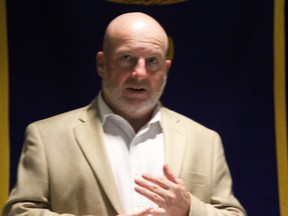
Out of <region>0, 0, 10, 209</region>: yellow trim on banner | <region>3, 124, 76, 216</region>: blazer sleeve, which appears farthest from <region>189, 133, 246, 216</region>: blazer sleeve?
<region>0, 0, 10, 209</region>: yellow trim on banner

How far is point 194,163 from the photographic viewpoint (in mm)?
2205

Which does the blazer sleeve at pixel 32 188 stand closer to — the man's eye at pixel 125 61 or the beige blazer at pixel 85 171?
the beige blazer at pixel 85 171

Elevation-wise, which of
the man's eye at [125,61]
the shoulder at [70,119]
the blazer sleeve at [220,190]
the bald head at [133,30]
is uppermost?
the bald head at [133,30]

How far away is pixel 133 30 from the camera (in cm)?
219

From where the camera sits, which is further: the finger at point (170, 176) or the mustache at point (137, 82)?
the mustache at point (137, 82)

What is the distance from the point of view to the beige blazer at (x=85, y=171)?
2084 mm

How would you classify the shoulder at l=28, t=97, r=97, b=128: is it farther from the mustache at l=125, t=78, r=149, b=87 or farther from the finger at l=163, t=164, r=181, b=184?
the finger at l=163, t=164, r=181, b=184

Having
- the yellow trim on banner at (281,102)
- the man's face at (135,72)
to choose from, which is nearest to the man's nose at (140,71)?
the man's face at (135,72)

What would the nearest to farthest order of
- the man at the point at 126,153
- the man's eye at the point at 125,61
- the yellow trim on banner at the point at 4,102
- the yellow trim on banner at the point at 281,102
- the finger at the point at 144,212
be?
the finger at the point at 144,212 → the man at the point at 126,153 → the man's eye at the point at 125,61 → the yellow trim on banner at the point at 4,102 → the yellow trim on banner at the point at 281,102

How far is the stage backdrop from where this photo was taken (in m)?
2.84

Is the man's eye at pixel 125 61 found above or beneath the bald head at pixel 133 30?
beneath

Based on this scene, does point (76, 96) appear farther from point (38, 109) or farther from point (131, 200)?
point (131, 200)

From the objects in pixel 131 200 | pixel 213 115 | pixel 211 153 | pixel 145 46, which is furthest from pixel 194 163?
pixel 213 115

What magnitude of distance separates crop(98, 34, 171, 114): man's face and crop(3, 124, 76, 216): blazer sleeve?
281 mm
